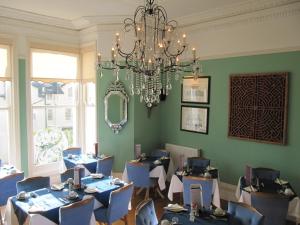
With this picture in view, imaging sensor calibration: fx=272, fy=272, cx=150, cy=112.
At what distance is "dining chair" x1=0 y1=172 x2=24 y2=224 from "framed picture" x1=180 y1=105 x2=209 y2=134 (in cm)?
354

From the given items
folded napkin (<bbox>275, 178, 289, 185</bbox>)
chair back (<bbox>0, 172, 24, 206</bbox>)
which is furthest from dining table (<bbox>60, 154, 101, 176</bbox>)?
folded napkin (<bbox>275, 178, 289, 185</bbox>)

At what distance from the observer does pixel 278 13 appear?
4.75 m

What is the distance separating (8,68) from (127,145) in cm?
303

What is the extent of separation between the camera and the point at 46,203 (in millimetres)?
3623

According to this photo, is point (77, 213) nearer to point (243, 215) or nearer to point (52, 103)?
point (243, 215)

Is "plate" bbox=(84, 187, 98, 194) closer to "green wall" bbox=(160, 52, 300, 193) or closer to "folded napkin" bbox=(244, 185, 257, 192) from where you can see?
"folded napkin" bbox=(244, 185, 257, 192)

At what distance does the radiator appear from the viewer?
19.9 ft

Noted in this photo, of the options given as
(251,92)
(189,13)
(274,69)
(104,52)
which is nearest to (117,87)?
(104,52)

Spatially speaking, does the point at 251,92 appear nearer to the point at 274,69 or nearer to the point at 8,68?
the point at 274,69

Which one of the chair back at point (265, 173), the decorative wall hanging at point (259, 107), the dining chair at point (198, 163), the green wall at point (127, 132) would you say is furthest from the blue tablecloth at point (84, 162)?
the chair back at point (265, 173)

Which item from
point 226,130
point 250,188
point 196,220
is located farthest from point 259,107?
point 196,220

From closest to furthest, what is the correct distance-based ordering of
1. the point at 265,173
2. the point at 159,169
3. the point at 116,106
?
the point at 265,173 → the point at 159,169 → the point at 116,106

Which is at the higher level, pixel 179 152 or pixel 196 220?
pixel 179 152

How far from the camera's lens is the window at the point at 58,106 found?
6.30 metres
